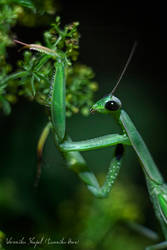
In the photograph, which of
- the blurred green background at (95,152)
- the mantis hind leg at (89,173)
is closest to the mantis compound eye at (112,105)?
the mantis hind leg at (89,173)

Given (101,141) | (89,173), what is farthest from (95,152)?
(101,141)

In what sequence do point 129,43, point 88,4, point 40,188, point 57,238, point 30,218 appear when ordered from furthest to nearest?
point 129,43 → point 88,4 → point 40,188 → point 30,218 → point 57,238

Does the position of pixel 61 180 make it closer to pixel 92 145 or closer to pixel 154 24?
pixel 92 145

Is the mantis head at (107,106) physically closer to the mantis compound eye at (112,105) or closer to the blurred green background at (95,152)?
the mantis compound eye at (112,105)

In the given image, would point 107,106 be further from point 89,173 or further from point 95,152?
point 95,152

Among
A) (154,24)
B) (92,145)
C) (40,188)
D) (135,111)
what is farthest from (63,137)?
(154,24)

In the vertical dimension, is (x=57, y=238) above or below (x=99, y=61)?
below
